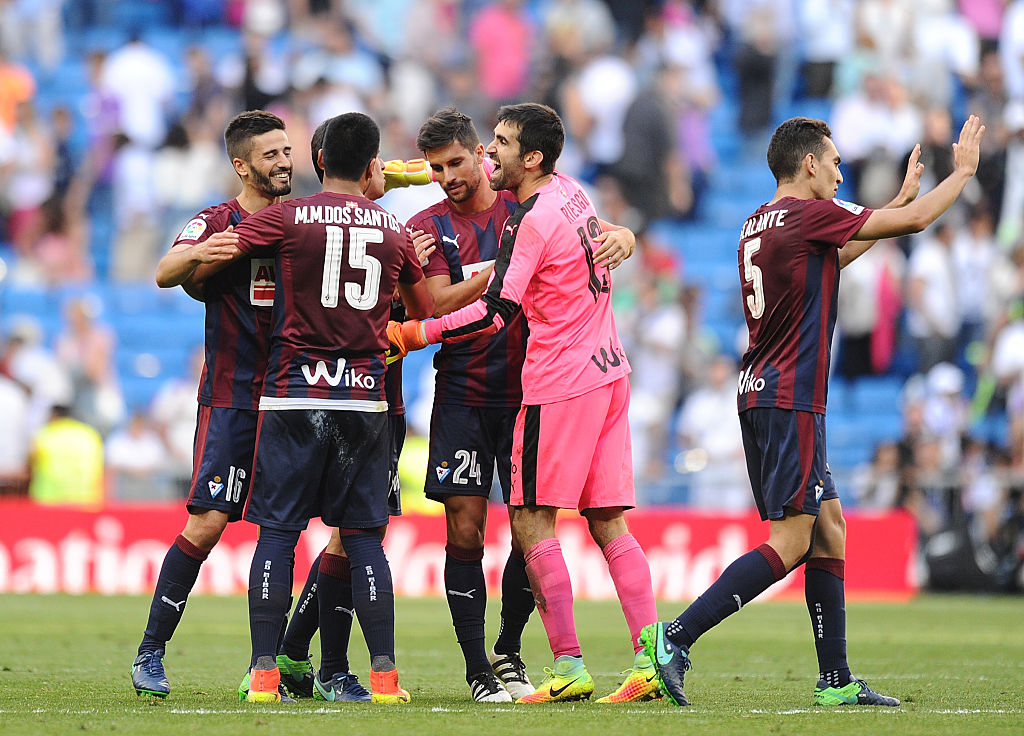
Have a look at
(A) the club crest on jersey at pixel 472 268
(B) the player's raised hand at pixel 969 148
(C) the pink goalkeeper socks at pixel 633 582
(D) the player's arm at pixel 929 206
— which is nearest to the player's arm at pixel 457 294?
(A) the club crest on jersey at pixel 472 268

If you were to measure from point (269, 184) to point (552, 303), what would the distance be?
4.43ft

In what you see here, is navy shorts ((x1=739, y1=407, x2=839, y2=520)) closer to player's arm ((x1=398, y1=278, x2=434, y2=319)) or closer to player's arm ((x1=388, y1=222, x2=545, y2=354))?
player's arm ((x1=388, y1=222, x2=545, y2=354))

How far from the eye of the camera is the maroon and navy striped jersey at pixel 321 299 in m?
6.45

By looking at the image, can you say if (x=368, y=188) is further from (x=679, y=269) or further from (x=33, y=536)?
(x=679, y=269)

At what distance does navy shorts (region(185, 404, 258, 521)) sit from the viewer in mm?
6754

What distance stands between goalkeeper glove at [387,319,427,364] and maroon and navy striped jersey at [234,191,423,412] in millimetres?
372

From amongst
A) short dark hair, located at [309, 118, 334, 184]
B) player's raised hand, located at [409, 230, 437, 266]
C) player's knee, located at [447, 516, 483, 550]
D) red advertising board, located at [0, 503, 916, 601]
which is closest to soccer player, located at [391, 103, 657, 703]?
player's knee, located at [447, 516, 483, 550]

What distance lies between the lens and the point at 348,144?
6617 millimetres

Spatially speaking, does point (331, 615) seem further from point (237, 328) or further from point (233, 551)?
point (233, 551)

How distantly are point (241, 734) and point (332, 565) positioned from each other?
5.59 ft

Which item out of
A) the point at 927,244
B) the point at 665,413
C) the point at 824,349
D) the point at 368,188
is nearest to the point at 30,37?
the point at 665,413

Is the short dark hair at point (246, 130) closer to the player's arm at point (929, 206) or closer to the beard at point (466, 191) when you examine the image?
the beard at point (466, 191)

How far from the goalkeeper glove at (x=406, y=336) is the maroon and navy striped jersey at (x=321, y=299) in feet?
1.22

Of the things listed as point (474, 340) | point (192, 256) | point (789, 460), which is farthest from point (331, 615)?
point (789, 460)
